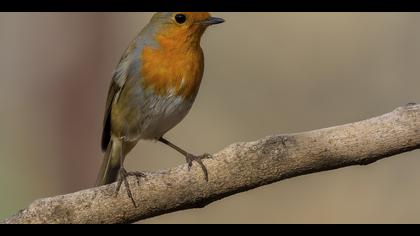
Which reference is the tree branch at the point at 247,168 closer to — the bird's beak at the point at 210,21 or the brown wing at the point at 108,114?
the bird's beak at the point at 210,21

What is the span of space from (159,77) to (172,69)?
84 mm

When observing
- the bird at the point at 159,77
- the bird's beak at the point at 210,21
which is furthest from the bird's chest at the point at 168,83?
the bird's beak at the point at 210,21

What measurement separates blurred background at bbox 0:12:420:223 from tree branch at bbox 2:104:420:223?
3.26 m

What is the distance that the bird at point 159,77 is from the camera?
13.1 feet

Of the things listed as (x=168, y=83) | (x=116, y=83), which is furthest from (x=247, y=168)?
(x=116, y=83)

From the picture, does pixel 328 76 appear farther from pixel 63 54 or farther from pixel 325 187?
pixel 63 54

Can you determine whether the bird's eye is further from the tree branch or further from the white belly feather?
the tree branch

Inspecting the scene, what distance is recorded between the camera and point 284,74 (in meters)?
6.78

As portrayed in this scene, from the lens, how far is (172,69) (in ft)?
13.0

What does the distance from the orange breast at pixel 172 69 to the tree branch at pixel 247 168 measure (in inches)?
45.1

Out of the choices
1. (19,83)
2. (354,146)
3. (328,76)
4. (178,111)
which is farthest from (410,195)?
(19,83)

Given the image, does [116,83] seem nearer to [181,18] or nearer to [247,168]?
[181,18]

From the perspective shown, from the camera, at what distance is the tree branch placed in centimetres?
279
